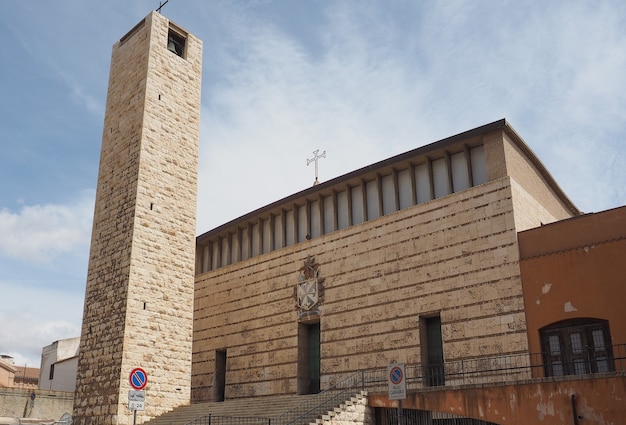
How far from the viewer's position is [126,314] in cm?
1819

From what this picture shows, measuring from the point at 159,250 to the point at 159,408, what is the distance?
4901mm

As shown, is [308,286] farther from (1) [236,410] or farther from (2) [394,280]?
(1) [236,410]

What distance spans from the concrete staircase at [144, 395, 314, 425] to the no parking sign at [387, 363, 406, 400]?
834cm

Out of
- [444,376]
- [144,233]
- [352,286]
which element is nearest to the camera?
[444,376]

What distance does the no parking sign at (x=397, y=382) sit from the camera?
8.89 meters

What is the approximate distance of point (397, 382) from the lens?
8969 mm

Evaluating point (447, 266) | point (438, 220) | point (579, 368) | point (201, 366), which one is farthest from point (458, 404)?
point (201, 366)

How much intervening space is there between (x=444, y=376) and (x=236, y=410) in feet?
20.5

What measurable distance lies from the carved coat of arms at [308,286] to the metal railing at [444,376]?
312cm

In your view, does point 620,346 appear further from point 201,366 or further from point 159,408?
point 201,366

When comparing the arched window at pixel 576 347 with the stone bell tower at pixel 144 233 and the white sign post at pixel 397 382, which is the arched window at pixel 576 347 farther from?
the stone bell tower at pixel 144 233

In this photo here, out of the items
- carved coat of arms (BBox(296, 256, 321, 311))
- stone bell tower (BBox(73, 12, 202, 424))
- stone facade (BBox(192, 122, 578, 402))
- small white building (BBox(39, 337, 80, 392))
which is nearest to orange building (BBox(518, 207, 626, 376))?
stone facade (BBox(192, 122, 578, 402))

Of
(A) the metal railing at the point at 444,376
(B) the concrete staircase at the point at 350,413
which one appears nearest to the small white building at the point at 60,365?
(A) the metal railing at the point at 444,376

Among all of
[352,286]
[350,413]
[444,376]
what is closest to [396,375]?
[350,413]
